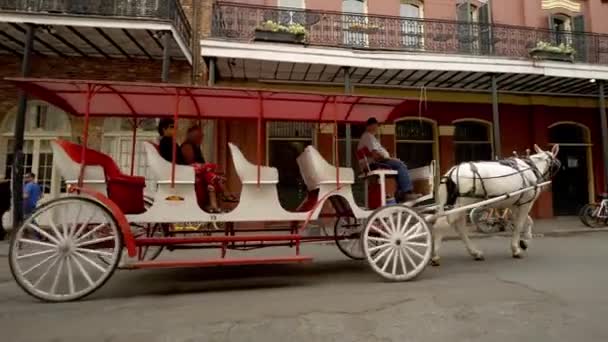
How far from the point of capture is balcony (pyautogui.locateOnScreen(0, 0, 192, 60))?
9.28 metres

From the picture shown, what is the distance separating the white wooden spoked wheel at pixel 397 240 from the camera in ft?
16.7

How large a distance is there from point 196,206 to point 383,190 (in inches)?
92.8

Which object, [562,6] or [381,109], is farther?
[562,6]

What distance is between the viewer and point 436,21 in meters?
12.1

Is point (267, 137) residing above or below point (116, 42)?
below

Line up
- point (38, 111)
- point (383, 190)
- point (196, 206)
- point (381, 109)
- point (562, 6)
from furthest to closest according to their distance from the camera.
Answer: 1. point (562, 6)
2. point (38, 111)
3. point (381, 109)
4. point (383, 190)
5. point (196, 206)

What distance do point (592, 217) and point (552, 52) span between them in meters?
4.93

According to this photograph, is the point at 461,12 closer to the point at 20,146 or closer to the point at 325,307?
the point at 325,307

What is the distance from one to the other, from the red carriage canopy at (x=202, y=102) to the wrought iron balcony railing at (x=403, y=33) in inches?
231

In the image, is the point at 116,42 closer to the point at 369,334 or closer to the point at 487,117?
the point at 369,334

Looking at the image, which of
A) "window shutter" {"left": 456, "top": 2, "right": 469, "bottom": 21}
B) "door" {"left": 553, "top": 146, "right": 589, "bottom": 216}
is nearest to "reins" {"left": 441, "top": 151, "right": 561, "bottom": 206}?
"window shutter" {"left": 456, "top": 2, "right": 469, "bottom": 21}

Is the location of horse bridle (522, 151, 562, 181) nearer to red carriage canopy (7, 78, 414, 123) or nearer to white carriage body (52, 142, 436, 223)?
red carriage canopy (7, 78, 414, 123)

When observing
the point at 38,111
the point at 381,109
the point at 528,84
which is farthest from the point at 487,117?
the point at 38,111

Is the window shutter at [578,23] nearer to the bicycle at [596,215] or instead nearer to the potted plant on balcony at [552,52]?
the potted plant on balcony at [552,52]
